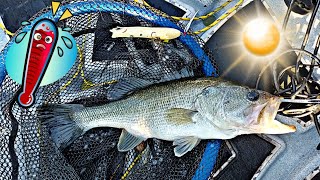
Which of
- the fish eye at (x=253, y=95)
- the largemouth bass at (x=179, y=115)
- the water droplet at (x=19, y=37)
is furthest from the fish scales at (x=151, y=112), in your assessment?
the water droplet at (x=19, y=37)

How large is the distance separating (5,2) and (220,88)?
2.01 m

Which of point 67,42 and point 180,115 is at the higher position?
point 67,42

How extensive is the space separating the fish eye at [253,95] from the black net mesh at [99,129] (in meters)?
0.44

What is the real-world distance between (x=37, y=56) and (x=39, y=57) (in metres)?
0.02

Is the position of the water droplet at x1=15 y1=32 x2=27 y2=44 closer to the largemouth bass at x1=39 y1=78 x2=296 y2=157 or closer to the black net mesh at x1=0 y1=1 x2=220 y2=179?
the black net mesh at x1=0 y1=1 x2=220 y2=179

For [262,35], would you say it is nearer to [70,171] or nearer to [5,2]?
[70,171]

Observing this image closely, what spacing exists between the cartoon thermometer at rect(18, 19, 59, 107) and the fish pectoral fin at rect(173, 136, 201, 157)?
3.32ft

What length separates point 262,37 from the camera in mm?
3072

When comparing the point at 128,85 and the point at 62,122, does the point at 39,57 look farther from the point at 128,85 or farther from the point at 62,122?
the point at 128,85

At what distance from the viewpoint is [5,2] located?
3.53m

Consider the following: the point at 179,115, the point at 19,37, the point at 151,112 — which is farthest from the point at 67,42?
the point at 179,115

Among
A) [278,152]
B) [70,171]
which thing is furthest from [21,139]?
[278,152]

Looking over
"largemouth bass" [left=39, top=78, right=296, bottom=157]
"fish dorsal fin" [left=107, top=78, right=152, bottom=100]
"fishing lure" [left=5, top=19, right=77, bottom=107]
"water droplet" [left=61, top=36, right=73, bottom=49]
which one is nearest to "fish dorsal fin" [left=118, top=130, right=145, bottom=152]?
"largemouth bass" [left=39, top=78, right=296, bottom=157]

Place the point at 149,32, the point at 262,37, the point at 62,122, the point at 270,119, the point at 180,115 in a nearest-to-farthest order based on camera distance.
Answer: the point at 270,119
the point at 180,115
the point at 62,122
the point at 149,32
the point at 262,37
